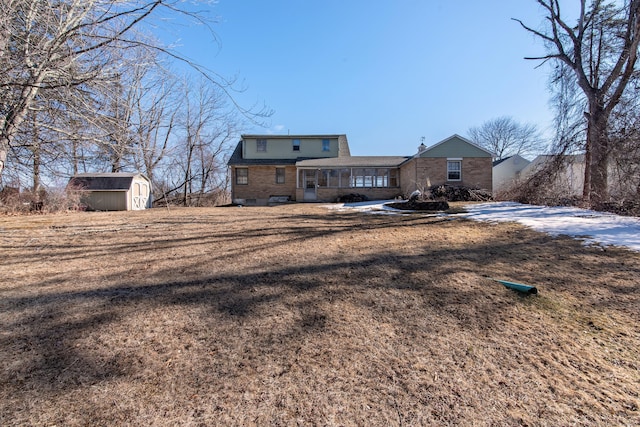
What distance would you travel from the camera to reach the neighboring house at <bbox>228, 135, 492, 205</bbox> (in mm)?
19516

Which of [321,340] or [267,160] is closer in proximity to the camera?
[321,340]

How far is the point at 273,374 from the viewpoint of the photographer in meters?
2.15

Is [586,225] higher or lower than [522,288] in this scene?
higher

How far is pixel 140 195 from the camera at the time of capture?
21.2 m

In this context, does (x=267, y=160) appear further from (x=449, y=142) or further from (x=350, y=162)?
(x=449, y=142)

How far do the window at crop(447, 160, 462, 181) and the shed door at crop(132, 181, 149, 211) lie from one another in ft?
66.7

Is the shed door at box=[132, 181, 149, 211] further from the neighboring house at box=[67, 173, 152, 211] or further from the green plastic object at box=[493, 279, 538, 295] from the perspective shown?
the green plastic object at box=[493, 279, 538, 295]

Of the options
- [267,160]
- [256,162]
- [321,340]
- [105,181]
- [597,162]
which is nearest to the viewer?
[321,340]

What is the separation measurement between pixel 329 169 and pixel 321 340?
1964cm

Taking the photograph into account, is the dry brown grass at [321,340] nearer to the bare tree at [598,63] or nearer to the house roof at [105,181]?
the bare tree at [598,63]

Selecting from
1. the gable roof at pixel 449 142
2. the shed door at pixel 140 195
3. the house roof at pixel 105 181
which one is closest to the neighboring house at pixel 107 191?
the house roof at pixel 105 181

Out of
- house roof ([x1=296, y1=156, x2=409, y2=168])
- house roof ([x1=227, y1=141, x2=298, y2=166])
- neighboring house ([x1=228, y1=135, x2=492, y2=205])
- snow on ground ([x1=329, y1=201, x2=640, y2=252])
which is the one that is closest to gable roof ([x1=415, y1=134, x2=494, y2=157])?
neighboring house ([x1=228, y1=135, x2=492, y2=205])

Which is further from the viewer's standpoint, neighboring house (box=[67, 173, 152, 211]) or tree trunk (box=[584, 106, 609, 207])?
neighboring house (box=[67, 173, 152, 211])

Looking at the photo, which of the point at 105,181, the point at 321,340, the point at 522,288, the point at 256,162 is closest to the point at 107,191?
the point at 105,181
